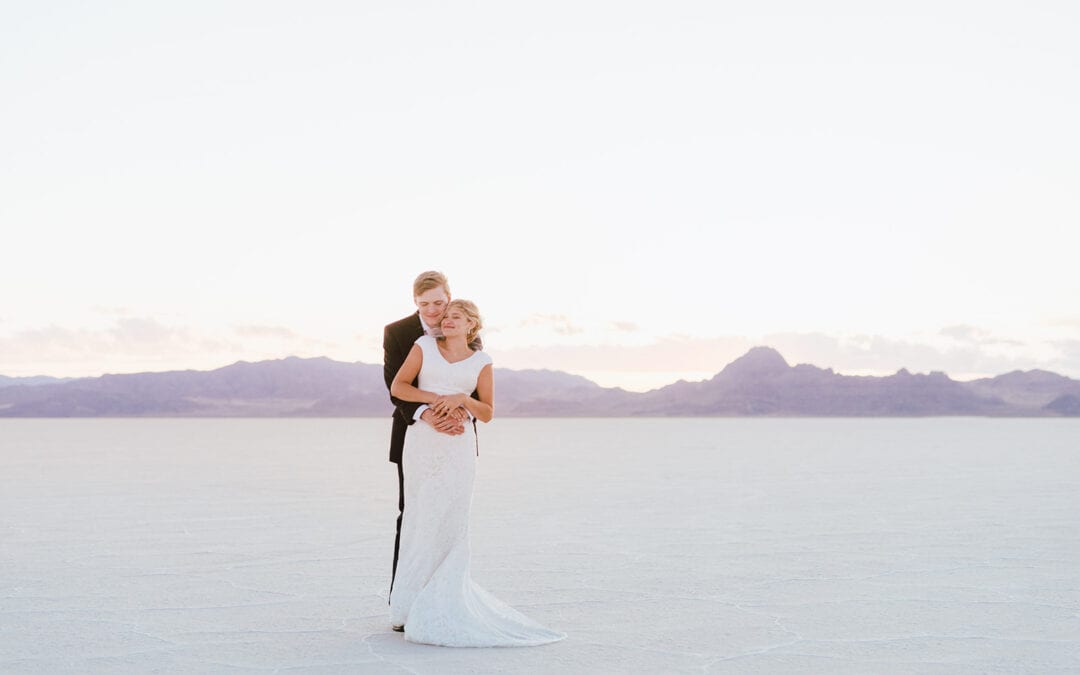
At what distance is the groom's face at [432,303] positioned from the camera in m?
4.79

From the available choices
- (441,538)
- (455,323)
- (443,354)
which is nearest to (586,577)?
(441,538)

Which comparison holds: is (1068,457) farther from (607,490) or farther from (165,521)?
(165,521)

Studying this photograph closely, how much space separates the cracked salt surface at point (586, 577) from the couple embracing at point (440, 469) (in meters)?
0.15

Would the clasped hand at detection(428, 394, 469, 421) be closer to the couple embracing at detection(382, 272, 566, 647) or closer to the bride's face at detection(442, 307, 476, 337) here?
the couple embracing at detection(382, 272, 566, 647)

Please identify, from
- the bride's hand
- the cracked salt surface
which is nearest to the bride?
Answer: the bride's hand

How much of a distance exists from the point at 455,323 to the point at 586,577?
2.39 metres

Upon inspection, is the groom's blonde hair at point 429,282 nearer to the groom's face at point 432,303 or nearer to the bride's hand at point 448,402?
the groom's face at point 432,303

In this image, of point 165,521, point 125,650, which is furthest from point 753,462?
point 125,650

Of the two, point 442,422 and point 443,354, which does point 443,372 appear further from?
point 442,422

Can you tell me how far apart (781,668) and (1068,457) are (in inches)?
815

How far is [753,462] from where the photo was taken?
20.0 meters

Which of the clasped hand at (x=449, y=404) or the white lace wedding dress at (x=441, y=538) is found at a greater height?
the clasped hand at (x=449, y=404)

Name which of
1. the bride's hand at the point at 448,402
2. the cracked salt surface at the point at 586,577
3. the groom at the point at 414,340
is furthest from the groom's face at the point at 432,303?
the cracked salt surface at the point at 586,577

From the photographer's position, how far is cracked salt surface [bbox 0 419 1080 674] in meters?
4.53
